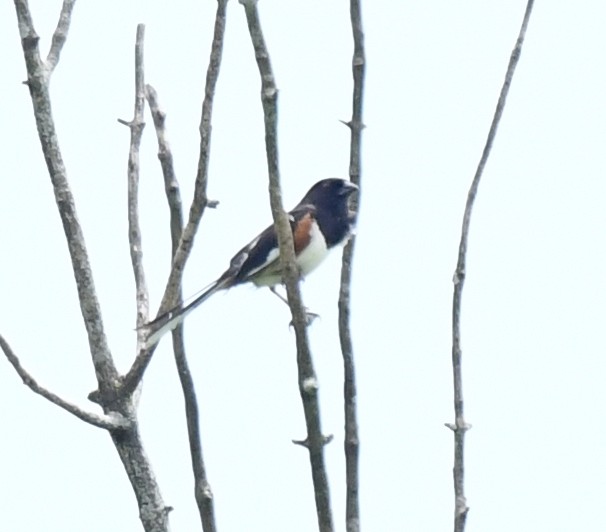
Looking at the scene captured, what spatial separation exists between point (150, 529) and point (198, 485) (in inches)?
9.5

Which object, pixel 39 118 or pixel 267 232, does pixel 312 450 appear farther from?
pixel 267 232

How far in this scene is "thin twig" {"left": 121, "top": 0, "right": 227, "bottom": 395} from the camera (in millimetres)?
3855

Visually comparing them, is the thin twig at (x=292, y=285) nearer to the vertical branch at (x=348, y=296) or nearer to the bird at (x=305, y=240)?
the vertical branch at (x=348, y=296)

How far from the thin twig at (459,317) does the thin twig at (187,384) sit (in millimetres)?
732

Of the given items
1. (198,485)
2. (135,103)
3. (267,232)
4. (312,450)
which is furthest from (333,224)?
(312,450)

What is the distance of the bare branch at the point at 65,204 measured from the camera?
403 cm

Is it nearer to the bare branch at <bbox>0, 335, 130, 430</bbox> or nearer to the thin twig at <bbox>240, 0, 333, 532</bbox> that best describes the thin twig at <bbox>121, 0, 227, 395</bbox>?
the bare branch at <bbox>0, 335, 130, 430</bbox>

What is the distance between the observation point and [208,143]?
388 centimetres

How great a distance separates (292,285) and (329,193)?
11.9 feet

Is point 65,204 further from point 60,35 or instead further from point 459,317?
point 459,317

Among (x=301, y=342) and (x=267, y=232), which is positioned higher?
(x=267, y=232)

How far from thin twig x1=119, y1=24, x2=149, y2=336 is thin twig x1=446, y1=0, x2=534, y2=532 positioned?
0.95 metres

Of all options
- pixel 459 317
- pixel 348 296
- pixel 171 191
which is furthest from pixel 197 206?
pixel 459 317

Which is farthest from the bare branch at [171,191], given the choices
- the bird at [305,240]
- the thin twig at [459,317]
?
the bird at [305,240]
